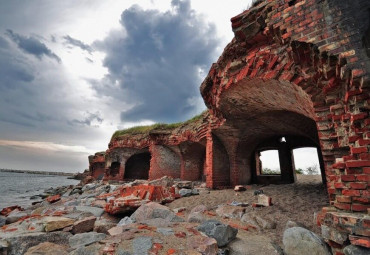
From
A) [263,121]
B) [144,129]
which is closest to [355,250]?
[263,121]

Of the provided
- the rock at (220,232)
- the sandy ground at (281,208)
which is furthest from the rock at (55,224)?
the rock at (220,232)

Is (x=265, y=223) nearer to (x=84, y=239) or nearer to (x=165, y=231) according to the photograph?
(x=165, y=231)

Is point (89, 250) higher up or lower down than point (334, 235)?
lower down

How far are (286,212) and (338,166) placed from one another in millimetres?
1820

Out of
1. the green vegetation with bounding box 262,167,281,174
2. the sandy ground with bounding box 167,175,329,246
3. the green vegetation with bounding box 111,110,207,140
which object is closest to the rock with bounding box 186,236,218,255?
the sandy ground with bounding box 167,175,329,246

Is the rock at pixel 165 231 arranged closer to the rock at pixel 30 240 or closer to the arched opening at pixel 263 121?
the rock at pixel 30 240

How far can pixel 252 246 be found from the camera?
251 centimetres

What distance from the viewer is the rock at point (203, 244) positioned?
2248 millimetres

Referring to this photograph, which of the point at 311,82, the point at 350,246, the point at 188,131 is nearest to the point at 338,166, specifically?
the point at 350,246

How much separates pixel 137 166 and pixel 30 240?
14.0 m

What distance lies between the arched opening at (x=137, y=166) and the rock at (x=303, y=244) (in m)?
14.3

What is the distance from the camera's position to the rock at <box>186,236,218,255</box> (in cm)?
225

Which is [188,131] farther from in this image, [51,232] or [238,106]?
[51,232]

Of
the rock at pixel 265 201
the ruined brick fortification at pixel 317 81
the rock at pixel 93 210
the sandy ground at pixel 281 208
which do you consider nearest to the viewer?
the ruined brick fortification at pixel 317 81
